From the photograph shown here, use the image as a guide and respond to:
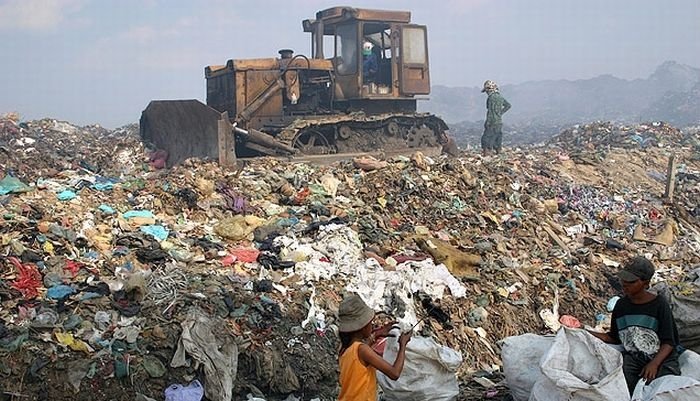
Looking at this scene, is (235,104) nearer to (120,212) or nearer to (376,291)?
(120,212)

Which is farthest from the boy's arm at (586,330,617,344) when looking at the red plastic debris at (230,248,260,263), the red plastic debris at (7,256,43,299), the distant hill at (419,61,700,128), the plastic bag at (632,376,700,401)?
the distant hill at (419,61,700,128)

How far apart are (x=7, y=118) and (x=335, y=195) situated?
9004 millimetres

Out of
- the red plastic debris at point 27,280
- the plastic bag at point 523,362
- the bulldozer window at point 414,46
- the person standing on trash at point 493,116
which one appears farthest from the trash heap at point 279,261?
the bulldozer window at point 414,46

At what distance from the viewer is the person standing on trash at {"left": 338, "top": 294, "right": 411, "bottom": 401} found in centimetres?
300

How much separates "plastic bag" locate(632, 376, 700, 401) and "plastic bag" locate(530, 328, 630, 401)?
0.14 meters

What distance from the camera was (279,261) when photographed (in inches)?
265

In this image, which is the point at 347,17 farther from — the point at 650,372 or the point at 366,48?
the point at 650,372

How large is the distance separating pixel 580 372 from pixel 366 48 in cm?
1021

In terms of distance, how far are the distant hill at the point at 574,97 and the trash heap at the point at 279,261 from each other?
3309 centimetres

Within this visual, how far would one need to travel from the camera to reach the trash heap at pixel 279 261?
487 centimetres

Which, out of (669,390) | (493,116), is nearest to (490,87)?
(493,116)

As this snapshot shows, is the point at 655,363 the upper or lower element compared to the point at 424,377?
upper

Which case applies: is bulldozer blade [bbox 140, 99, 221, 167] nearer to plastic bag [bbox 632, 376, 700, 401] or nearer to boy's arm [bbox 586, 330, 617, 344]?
boy's arm [bbox 586, 330, 617, 344]

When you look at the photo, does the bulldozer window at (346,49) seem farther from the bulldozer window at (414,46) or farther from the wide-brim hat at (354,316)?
the wide-brim hat at (354,316)
